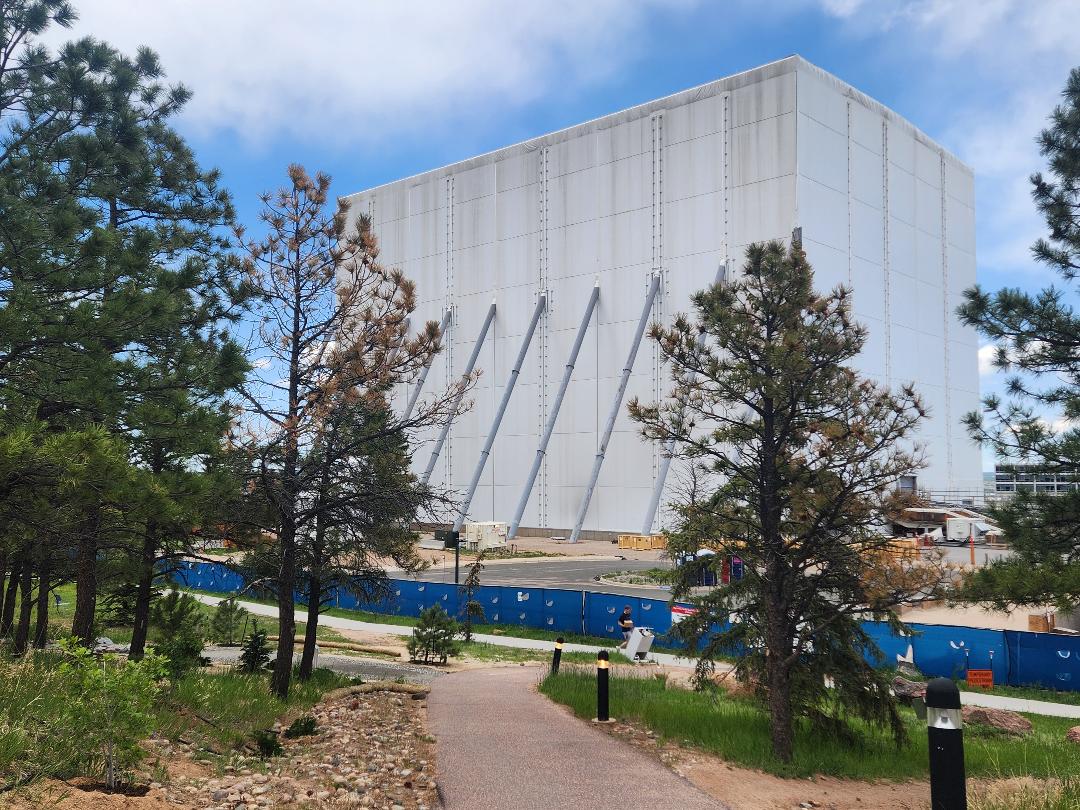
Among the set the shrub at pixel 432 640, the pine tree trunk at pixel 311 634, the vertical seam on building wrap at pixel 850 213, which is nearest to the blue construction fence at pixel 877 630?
the pine tree trunk at pixel 311 634

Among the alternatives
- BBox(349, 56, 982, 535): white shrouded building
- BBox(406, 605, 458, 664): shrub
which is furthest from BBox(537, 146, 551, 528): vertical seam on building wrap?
BBox(406, 605, 458, 664): shrub

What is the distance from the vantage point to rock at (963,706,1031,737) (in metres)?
13.7

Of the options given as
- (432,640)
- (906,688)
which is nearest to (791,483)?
(906,688)

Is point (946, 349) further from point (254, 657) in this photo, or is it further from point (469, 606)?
point (254, 657)

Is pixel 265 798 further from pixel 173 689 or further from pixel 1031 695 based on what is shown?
pixel 1031 695

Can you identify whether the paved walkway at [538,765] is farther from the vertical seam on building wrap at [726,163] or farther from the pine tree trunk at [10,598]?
the vertical seam on building wrap at [726,163]

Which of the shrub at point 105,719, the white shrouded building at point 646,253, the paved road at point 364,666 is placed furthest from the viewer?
the white shrouded building at point 646,253

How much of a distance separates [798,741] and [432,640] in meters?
11.1

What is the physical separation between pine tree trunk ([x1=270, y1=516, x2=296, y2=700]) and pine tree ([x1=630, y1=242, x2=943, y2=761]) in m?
5.80

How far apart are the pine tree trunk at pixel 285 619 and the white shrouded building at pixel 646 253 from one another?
3359cm

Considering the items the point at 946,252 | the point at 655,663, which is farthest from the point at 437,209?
the point at 655,663

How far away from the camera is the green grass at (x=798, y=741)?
9516 mm

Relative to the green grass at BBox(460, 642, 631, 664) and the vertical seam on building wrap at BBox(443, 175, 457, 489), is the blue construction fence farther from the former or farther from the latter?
the vertical seam on building wrap at BBox(443, 175, 457, 489)

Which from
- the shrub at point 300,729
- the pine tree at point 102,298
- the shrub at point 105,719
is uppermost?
the pine tree at point 102,298
